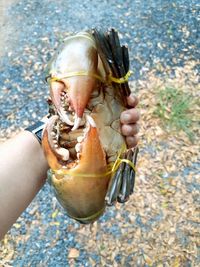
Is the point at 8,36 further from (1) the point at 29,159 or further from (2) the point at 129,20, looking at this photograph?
(1) the point at 29,159

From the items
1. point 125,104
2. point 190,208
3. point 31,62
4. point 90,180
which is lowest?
point 190,208

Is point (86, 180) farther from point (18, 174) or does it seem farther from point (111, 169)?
point (18, 174)

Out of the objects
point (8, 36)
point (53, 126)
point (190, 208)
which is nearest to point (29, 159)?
point (53, 126)

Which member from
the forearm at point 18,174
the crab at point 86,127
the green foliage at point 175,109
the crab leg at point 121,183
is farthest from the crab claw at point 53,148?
the green foliage at point 175,109

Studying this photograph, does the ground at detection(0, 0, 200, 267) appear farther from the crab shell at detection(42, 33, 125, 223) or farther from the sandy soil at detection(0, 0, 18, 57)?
the crab shell at detection(42, 33, 125, 223)

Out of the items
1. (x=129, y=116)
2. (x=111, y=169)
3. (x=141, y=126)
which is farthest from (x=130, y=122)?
(x=141, y=126)

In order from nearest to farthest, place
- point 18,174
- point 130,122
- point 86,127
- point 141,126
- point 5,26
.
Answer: point 86,127 → point 130,122 → point 18,174 → point 141,126 → point 5,26

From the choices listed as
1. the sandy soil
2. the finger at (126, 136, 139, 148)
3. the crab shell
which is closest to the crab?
the crab shell
